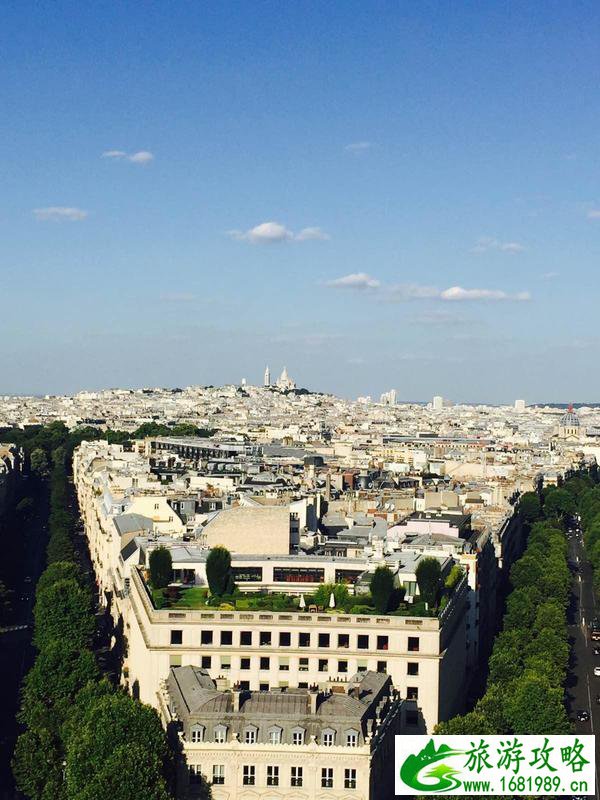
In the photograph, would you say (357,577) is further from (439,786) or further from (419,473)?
(419,473)

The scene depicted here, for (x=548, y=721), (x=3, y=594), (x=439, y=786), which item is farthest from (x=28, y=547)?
(x=439, y=786)

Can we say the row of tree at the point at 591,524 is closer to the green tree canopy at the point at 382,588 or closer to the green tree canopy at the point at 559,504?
the green tree canopy at the point at 559,504

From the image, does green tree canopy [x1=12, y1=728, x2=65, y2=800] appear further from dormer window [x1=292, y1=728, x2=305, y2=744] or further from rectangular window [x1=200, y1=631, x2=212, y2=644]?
dormer window [x1=292, y1=728, x2=305, y2=744]

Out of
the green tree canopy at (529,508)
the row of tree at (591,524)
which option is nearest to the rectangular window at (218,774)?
the row of tree at (591,524)

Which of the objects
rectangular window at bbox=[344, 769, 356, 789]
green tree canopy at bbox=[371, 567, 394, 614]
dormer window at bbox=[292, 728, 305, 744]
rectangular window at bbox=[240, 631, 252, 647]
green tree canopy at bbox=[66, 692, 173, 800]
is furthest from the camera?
green tree canopy at bbox=[371, 567, 394, 614]

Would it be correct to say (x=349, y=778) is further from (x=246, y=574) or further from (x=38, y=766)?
(x=246, y=574)

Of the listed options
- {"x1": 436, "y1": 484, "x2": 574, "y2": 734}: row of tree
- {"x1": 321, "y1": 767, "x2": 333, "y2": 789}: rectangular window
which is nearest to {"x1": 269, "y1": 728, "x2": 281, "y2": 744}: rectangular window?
{"x1": 321, "y1": 767, "x2": 333, "y2": 789}: rectangular window
